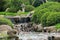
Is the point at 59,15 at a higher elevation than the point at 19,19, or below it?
higher

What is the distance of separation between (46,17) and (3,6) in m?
46.8

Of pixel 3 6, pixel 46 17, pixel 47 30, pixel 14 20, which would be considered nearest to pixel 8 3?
pixel 3 6

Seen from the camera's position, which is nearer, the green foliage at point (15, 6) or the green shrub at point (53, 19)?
the green shrub at point (53, 19)

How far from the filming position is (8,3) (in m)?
112

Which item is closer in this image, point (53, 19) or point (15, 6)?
point (53, 19)

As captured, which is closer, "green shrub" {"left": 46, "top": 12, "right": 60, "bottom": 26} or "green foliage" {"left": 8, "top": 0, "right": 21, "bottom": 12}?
"green shrub" {"left": 46, "top": 12, "right": 60, "bottom": 26}

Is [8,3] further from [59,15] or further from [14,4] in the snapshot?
[59,15]

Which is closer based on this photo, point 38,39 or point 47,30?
point 38,39

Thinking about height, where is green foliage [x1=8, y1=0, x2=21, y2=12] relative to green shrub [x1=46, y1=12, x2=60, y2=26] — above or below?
below

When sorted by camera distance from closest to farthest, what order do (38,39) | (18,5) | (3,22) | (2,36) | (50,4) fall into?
(2,36) < (38,39) < (3,22) < (50,4) < (18,5)

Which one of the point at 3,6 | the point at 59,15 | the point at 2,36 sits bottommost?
the point at 3,6

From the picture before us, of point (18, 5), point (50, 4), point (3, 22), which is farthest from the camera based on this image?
point (18, 5)

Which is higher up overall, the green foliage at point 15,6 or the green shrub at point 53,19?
the green shrub at point 53,19

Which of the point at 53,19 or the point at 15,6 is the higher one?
the point at 53,19
